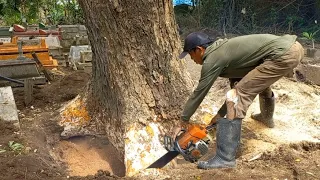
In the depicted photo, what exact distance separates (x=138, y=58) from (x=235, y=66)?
1.05m

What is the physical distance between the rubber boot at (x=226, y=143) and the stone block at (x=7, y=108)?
2490mm

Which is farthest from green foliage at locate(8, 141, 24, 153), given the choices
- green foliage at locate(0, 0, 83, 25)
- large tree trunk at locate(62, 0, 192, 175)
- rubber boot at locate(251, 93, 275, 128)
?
green foliage at locate(0, 0, 83, 25)

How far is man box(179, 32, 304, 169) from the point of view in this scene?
3.65 m

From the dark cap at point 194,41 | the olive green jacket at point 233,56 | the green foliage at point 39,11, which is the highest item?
the green foliage at point 39,11

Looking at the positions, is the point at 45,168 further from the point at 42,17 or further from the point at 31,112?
the point at 42,17

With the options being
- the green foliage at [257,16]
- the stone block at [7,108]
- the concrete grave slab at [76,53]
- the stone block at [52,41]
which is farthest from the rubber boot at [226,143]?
the green foliage at [257,16]

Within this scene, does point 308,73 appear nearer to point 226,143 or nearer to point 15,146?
point 226,143

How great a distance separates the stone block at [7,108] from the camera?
4.79 metres

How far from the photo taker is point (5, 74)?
6184 millimetres

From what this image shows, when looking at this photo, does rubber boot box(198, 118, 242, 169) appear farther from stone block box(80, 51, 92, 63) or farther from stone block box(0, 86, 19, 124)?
stone block box(80, 51, 92, 63)

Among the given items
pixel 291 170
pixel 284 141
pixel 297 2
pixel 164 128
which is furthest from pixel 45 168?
pixel 297 2

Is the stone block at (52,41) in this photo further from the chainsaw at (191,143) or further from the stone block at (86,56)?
the chainsaw at (191,143)

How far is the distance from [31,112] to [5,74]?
1.03 meters

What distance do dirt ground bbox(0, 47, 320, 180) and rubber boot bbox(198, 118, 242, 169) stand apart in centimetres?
9
